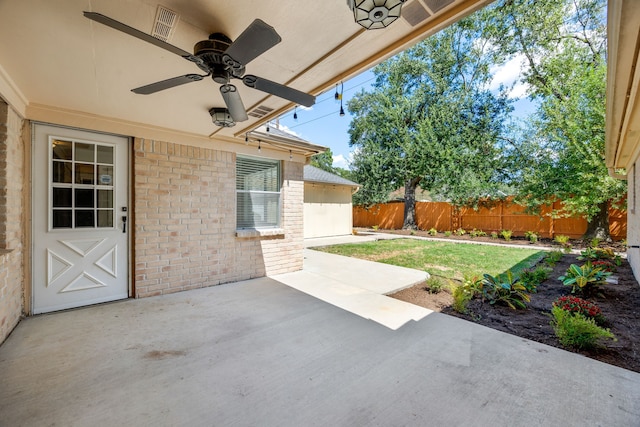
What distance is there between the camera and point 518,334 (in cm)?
303

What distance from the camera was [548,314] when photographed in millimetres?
3379

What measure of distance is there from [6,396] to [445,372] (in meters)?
3.29

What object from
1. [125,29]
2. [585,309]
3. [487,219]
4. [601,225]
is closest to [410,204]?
[487,219]

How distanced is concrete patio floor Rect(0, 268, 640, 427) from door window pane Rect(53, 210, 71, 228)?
1152 mm

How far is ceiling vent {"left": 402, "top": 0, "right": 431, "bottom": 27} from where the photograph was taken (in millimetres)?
1761

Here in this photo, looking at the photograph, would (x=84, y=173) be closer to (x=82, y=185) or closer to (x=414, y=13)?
(x=82, y=185)

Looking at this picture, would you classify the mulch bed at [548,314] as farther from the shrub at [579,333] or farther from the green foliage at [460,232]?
the green foliage at [460,232]

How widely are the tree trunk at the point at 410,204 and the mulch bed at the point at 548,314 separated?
1110 cm

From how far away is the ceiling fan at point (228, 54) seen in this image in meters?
1.62

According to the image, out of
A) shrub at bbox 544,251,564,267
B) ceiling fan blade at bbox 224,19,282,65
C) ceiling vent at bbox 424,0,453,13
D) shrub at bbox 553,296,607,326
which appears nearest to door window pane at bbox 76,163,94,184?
ceiling fan blade at bbox 224,19,282,65

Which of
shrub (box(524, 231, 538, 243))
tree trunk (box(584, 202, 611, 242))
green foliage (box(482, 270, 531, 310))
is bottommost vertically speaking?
green foliage (box(482, 270, 531, 310))

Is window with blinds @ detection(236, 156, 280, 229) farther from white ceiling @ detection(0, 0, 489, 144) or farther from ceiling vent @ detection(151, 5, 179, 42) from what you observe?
ceiling vent @ detection(151, 5, 179, 42)

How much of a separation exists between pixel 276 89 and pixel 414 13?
1.16 m

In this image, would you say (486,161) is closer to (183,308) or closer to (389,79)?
(389,79)
